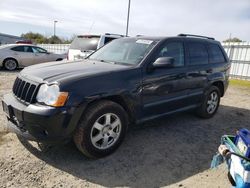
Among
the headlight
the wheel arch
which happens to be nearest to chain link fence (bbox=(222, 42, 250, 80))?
the wheel arch

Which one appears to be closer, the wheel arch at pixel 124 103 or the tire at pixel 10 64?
the wheel arch at pixel 124 103

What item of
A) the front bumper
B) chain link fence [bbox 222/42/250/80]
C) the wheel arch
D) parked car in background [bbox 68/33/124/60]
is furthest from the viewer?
chain link fence [bbox 222/42/250/80]

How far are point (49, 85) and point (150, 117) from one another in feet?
5.86

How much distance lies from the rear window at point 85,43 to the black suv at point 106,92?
3.88 m

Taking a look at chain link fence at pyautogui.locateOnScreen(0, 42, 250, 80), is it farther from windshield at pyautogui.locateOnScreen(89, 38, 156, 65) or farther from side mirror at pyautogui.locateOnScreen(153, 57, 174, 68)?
side mirror at pyautogui.locateOnScreen(153, 57, 174, 68)

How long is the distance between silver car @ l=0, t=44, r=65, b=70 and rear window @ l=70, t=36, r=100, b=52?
5.42 meters

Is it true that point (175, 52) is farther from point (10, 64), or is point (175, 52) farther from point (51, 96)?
point (10, 64)

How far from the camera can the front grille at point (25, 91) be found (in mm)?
3263

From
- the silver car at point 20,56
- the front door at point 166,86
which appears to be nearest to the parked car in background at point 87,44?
the front door at point 166,86

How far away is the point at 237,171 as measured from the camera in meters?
2.64

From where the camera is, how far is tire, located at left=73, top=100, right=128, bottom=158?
333cm

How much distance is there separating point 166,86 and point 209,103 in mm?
1900

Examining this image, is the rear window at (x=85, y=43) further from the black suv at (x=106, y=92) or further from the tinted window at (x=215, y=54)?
the tinted window at (x=215, y=54)

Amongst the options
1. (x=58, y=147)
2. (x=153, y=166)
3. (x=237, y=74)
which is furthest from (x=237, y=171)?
(x=237, y=74)
